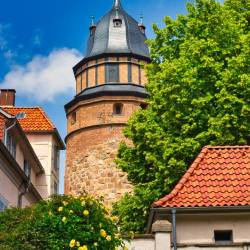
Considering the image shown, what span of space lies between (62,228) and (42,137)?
2041cm

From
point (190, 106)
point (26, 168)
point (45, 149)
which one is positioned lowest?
point (26, 168)

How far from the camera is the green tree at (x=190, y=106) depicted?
67.9 feet

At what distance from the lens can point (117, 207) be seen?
23422 millimetres

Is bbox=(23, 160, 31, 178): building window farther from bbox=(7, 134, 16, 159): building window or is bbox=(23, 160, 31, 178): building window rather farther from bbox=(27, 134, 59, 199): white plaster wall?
bbox=(27, 134, 59, 199): white plaster wall

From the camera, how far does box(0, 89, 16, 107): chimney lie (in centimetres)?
3500

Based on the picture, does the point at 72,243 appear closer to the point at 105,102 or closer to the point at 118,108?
the point at 105,102

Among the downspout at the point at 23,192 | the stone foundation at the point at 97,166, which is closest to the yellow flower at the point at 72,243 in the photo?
the downspout at the point at 23,192

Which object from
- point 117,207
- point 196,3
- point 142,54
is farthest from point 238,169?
point 142,54

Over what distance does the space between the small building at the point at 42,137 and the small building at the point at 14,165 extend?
268cm

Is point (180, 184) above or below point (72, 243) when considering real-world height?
above

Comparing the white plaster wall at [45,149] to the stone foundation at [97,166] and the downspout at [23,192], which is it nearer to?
the stone foundation at [97,166]

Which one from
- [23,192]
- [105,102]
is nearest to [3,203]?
[23,192]

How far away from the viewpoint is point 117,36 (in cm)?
4225

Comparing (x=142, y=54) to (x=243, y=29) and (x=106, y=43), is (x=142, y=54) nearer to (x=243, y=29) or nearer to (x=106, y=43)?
(x=106, y=43)
